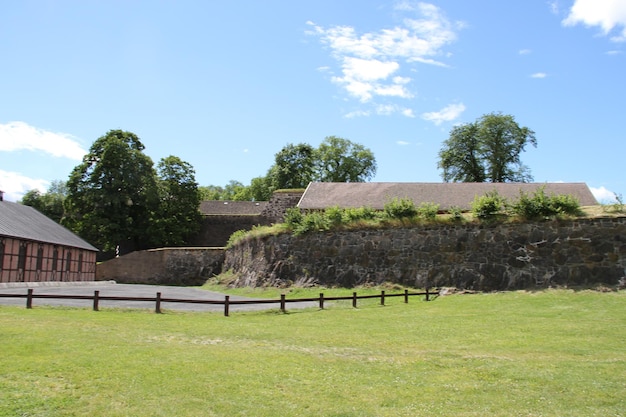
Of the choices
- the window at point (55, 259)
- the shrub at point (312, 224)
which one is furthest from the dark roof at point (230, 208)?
the shrub at point (312, 224)

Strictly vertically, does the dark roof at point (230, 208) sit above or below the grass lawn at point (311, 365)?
above

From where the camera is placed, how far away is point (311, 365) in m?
10.1

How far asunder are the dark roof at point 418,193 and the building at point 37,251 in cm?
1767

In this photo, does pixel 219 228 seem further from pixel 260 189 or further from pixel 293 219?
pixel 260 189

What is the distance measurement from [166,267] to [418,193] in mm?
21571

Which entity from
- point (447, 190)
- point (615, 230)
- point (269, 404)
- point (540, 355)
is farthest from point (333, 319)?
point (447, 190)

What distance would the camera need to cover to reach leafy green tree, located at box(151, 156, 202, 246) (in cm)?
4888

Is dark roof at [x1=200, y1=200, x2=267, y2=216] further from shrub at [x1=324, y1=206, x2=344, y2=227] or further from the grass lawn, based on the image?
the grass lawn

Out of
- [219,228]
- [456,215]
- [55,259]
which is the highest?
[219,228]

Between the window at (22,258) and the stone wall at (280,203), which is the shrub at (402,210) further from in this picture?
the window at (22,258)

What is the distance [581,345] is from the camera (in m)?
11.8

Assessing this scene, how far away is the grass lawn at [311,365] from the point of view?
25.1ft

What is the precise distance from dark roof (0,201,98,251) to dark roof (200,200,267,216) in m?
14.7

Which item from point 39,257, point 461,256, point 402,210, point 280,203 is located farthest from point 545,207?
point 39,257
